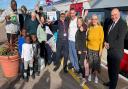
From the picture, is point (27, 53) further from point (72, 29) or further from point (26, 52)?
point (72, 29)

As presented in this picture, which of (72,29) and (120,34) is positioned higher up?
(120,34)

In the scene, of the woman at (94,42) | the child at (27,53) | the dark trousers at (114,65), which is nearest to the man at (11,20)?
the child at (27,53)

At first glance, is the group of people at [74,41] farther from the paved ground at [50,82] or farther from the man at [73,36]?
the paved ground at [50,82]

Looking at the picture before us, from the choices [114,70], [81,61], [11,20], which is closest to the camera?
[114,70]

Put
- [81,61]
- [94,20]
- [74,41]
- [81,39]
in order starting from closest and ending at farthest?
[94,20], [81,39], [81,61], [74,41]

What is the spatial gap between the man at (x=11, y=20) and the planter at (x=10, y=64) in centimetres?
113

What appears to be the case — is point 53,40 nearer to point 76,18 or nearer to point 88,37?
point 76,18

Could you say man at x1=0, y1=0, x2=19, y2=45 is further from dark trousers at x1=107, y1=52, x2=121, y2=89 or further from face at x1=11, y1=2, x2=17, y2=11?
dark trousers at x1=107, y1=52, x2=121, y2=89

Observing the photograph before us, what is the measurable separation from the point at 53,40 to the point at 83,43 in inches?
89.5

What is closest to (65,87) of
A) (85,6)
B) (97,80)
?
(97,80)

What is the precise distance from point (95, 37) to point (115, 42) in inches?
30.3

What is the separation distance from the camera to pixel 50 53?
29.3ft

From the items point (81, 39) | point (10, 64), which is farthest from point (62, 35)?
point (10, 64)

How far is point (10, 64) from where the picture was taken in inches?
287
